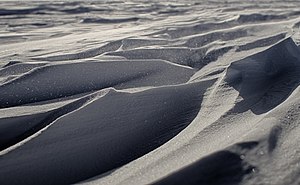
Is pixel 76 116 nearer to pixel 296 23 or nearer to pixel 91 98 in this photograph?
pixel 91 98

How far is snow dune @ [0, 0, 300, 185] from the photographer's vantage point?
34.0 inches

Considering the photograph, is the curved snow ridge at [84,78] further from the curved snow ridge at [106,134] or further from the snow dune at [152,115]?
the curved snow ridge at [106,134]

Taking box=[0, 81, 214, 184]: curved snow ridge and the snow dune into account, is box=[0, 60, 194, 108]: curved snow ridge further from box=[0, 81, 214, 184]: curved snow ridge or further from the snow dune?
box=[0, 81, 214, 184]: curved snow ridge

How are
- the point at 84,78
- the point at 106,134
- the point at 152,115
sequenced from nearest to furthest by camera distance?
the point at 106,134, the point at 152,115, the point at 84,78

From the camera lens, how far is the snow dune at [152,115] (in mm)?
864

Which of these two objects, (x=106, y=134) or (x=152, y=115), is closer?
(x=106, y=134)

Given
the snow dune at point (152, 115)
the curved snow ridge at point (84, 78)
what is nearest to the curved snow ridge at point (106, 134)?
the snow dune at point (152, 115)

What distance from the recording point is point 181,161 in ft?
2.85

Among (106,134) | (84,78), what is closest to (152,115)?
(106,134)

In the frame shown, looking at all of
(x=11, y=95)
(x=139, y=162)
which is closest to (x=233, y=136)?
(x=139, y=162)

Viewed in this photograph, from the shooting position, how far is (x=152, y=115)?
1145mm

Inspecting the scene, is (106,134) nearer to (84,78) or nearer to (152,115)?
(152,115)

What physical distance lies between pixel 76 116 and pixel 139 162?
300mm

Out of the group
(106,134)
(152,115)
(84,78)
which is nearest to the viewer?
(106,134)
